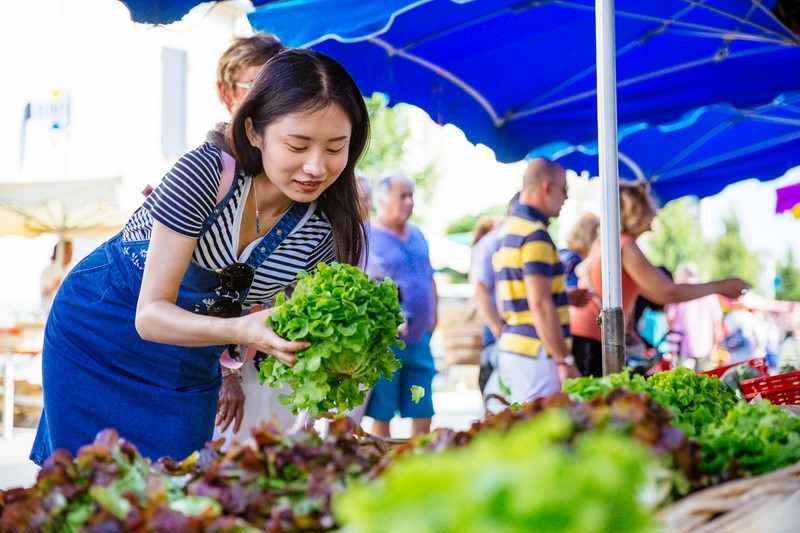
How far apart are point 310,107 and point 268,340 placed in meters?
0.65

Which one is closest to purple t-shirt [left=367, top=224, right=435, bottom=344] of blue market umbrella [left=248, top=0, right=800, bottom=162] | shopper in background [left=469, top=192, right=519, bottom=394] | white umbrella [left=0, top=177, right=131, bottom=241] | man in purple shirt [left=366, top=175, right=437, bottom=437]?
man in purple shirt [left=366, top=175, right=437, bottom=437]

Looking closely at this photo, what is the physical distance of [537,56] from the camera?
209 inches

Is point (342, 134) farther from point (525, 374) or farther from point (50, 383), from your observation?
point (525, 374)

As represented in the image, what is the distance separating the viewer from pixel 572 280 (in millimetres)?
6645

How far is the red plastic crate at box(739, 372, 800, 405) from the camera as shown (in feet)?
10.4

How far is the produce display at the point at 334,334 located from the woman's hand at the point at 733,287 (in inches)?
118

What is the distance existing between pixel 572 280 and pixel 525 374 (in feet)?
5.45

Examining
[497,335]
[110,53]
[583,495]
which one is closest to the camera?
[583,495]

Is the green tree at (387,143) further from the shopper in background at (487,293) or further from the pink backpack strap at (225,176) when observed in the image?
the pink backpack strap at (225,176)

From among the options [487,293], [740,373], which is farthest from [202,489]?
[487,293]

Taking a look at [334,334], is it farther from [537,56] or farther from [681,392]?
[537,56]

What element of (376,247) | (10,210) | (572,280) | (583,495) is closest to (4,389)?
(10,210)

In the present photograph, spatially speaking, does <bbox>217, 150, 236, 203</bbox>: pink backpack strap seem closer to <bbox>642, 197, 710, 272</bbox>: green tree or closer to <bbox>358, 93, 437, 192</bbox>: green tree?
<bbox>358, 93, 437, 192</bbox>: green tree

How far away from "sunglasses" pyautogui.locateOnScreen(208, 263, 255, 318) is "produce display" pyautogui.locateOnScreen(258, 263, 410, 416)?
0.27 metres
